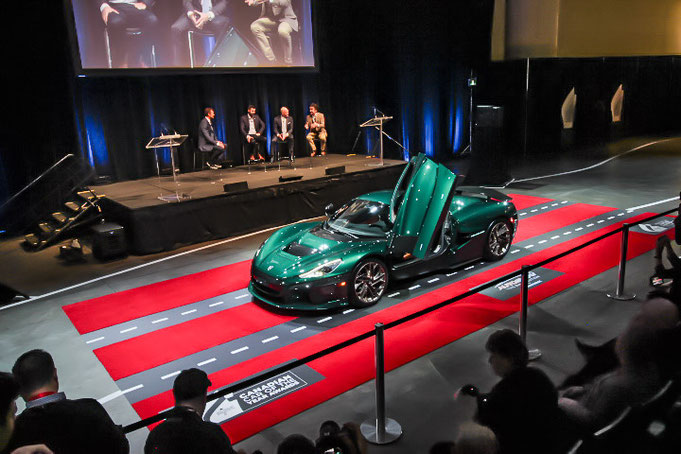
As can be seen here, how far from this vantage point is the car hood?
6.25m

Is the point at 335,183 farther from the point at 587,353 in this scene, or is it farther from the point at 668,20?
the point at 668,20

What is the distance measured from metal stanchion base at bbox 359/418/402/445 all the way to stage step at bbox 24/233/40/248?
866 cm

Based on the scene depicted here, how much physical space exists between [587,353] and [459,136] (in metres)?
15.9

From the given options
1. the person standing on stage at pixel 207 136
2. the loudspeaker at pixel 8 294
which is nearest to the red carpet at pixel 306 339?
the loudspeaker at pixel 8 294

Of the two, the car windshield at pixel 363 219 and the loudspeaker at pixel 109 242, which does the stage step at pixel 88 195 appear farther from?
the car windshield at pixel 363 219

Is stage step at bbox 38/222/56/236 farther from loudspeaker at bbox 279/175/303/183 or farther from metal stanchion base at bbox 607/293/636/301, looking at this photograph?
metal stanchion base at bbox 607/293/636/301

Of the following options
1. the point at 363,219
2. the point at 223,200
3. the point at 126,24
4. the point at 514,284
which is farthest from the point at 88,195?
the point at 514,284

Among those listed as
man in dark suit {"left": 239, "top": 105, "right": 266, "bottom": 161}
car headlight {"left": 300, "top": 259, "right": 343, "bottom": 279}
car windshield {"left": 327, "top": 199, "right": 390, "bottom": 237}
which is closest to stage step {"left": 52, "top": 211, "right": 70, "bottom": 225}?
man in dark suit {"left": 239, "top": 105, "right": 266, "bottom": 161}

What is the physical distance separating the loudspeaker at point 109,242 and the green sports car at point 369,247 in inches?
137

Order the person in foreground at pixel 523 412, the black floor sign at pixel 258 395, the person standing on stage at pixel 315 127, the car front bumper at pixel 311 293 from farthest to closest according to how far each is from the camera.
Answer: the person standing on stage at pixel 315 127, the car front bumper at pixel 311 293, the black floor sign at pixel 258 395, the person in foreground at pixel 523 412

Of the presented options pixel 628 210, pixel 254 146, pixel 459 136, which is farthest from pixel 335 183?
pixel 459 136

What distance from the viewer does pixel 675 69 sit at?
21.7 metres

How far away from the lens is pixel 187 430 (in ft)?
8.48

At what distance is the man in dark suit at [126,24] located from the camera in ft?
39.4
